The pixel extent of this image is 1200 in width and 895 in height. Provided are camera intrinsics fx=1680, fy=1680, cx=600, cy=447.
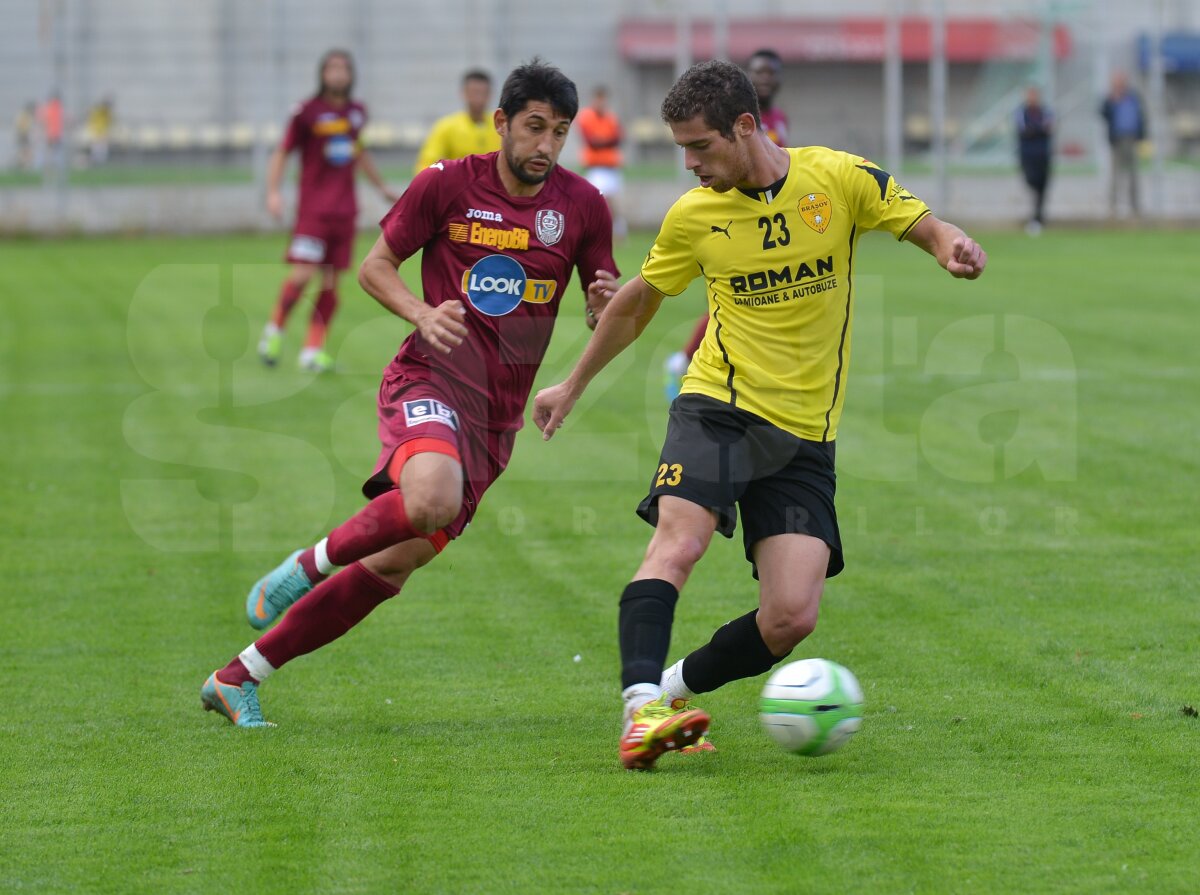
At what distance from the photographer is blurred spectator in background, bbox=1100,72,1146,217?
3016 cm

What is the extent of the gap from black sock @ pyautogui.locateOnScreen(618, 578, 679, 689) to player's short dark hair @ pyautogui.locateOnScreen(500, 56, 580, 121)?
1611 mm

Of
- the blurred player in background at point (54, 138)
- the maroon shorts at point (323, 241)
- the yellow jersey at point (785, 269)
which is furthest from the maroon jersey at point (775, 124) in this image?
the blurred player in background at point (54, 138)

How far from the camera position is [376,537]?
17.3 feet

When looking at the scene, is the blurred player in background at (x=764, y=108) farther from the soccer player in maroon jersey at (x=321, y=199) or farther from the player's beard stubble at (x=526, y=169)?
the player's beard stubble at (x=526, y=169)

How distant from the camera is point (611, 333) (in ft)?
17.2

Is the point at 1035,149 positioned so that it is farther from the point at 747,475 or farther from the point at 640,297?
the point at 747,475

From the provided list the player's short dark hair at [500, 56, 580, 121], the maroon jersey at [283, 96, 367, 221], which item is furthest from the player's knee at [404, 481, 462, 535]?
the maroon jersey at [283, 96, 367, 221]

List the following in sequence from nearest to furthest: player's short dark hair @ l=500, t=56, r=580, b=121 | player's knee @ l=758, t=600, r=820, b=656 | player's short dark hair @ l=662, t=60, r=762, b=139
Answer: player's short dark hair @ l=662, t=60, r=762, b=139, player's knee @ l=758, t=600, r=820, b=656, player's short dark hair @ l=500, t=56, r=580, b=121

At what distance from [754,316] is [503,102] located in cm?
114

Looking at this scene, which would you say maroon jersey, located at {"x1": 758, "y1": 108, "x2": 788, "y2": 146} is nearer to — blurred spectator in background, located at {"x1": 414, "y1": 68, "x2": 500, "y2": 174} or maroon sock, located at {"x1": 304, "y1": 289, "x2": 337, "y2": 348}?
blurred spectator in background, located at {"x1": 414, "y1": 68, "x2": 500, "y2": 174}

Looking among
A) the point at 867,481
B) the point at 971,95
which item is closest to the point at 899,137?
the point at 971,95

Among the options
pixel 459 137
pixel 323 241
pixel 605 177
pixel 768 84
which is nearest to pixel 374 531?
pixel 768 84

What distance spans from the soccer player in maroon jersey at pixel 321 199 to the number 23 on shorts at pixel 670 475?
9.14 metres

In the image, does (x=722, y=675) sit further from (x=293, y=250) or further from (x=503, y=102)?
(x=293, y=250)
